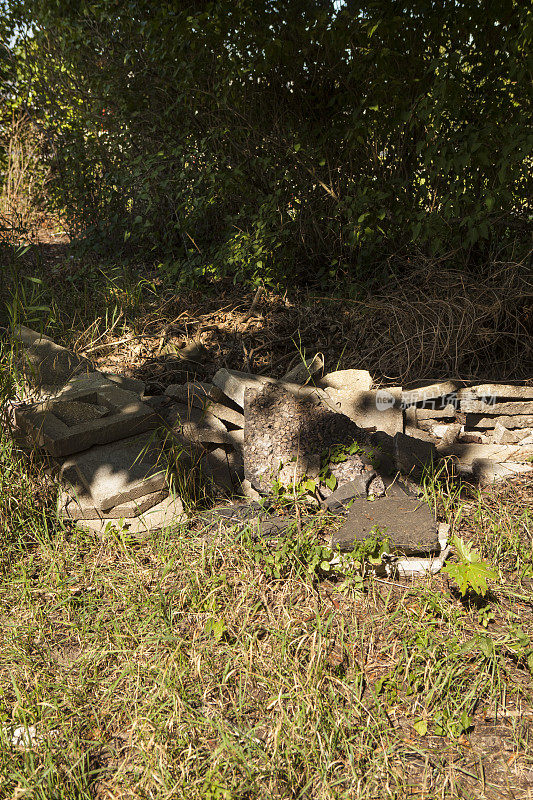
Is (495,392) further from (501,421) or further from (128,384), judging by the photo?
(128,384)

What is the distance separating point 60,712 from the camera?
6.53ft

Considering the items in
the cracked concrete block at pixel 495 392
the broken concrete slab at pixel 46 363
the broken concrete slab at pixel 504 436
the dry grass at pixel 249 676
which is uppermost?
the broken concrete slab at pixel 46 363

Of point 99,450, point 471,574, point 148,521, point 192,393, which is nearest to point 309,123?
point 192,393

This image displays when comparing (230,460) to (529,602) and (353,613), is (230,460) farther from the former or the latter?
(529,602)

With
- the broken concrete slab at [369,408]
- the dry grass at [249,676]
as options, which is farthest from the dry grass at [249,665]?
the broken concrete slab at [369,408]

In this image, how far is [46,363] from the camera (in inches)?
141

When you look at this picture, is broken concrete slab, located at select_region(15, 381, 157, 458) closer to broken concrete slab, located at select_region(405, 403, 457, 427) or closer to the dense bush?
broken concrete slab, located at select_region(405, 403, 457, 427)

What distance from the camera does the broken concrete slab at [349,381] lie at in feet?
12.1

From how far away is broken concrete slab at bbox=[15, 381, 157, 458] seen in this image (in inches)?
119

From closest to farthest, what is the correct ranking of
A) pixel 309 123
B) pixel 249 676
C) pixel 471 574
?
pixel 249 676 < pixel 471 574 < pixel 309 123

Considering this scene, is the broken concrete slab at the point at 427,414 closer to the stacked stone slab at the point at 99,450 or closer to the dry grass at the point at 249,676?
the dry grass at the point at 249,676

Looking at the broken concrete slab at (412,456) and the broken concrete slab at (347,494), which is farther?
the broken concrete slab at (412,456)

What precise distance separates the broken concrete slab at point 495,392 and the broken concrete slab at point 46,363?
2466mm

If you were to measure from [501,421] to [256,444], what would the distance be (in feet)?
5.29
